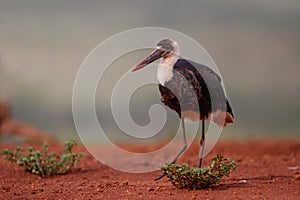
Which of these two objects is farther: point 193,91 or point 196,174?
point 193,91

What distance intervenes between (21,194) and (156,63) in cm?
249

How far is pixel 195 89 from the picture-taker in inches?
298

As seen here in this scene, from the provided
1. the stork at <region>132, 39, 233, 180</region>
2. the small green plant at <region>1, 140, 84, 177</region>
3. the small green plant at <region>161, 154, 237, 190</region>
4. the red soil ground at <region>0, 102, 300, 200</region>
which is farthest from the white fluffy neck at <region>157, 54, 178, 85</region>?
the small green plant at <region>1, 140, 84, 177</region>

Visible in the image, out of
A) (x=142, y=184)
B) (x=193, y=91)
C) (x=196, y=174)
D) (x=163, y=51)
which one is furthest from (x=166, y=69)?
(x=196, y=174)

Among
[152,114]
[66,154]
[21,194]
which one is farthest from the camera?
[66,154]

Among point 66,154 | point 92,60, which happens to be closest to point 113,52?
point 92,60

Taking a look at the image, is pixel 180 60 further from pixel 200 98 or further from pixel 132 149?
pixel 132 149

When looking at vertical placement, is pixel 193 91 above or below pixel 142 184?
above

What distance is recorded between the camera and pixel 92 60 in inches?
327

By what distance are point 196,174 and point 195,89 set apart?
133 cm

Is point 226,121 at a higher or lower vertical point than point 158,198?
higher

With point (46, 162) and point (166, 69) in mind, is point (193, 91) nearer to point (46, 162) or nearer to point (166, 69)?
point (166, 69)

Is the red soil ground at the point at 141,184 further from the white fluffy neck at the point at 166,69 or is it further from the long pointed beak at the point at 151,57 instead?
the long pointed beak at the point at 151,57

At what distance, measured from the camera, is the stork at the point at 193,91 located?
7590 mm
